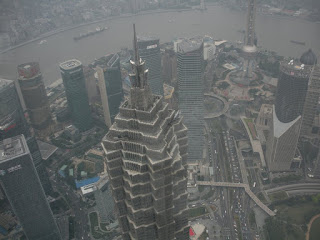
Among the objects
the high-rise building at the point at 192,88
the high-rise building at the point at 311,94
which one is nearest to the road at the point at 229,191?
the high-rise building at the point at 192,88

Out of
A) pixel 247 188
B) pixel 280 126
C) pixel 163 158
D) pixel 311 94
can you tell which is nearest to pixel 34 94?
pixel 247 188

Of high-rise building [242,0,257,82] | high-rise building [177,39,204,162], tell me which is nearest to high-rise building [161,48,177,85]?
high-rise building [242,0,257,82]

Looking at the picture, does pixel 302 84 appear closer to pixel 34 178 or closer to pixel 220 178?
pixel 220 178

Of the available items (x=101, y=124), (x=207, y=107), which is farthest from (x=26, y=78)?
(x=207, y=107)

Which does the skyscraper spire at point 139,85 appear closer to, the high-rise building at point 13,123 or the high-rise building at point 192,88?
the high-rise building at point 192,88

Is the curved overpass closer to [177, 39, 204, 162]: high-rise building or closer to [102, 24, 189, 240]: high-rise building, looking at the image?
[177, 39, 204, 162]: high-rise building

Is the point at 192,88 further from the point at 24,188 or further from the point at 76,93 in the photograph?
the point at 24,188
